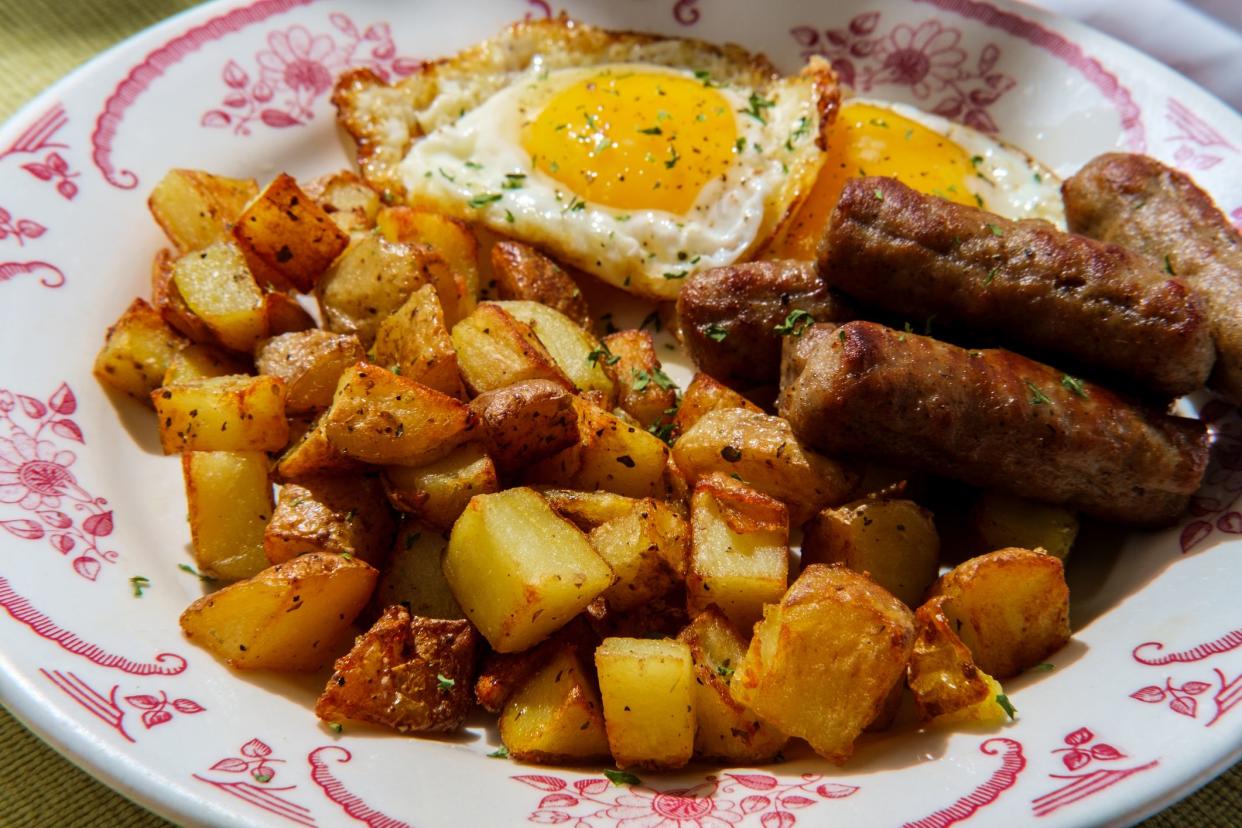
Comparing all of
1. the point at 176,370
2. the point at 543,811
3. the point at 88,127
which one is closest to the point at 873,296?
the point at 543,811

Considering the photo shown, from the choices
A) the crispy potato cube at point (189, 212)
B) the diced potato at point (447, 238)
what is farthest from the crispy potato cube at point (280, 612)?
the crispy potato cube at point (189, 212)

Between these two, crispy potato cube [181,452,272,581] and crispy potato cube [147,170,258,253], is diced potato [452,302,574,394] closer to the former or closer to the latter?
crispy potato cube [181,452,272,581]

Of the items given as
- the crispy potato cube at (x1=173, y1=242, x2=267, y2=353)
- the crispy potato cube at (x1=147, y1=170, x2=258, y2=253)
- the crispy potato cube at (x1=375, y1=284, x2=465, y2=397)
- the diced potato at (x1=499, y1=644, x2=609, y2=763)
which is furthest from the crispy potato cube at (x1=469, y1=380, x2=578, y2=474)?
the crispy potato cube at (x1=147, y1=170, x2=258, y2=253)

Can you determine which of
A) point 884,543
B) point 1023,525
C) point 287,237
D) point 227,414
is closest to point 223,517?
point 227,414

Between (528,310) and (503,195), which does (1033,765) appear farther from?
(503,195)

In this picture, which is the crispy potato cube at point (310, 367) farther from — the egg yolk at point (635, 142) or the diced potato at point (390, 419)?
the egg yolk at point (635, 142)

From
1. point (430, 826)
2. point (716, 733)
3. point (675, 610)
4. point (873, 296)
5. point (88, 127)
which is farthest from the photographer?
point (88, 127)
